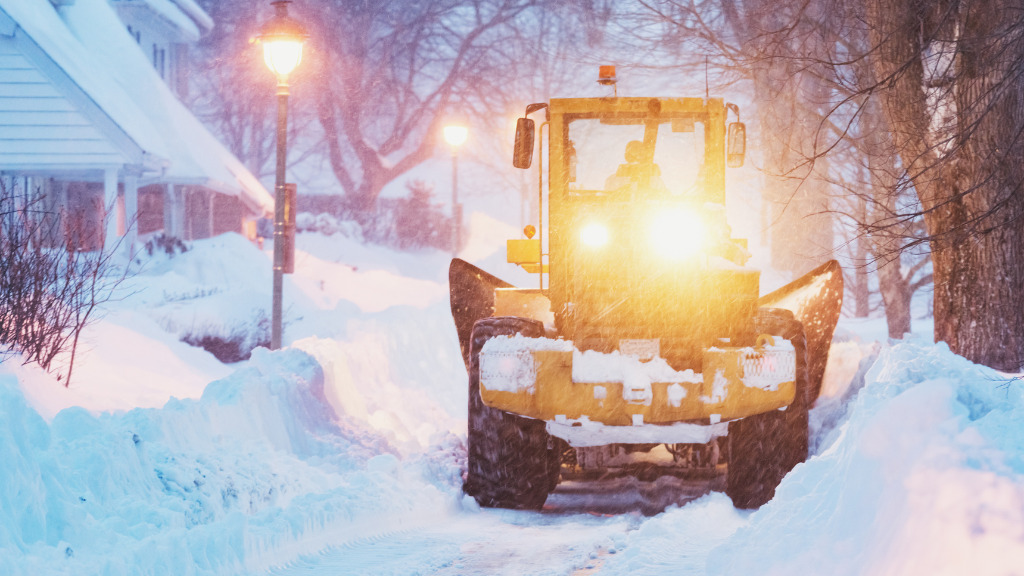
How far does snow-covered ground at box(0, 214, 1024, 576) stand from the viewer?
456 centimetres

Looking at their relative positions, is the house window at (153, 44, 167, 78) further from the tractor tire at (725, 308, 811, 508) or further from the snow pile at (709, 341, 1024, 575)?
the snow pile at (709, 341, 1024, 575)

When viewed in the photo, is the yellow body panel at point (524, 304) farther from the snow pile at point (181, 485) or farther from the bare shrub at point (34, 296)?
the bare shrub at point (34, 296)

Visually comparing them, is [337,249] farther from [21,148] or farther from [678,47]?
[678,47]

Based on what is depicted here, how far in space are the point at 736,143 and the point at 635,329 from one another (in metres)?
1.61

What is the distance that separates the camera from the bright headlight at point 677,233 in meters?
7.79

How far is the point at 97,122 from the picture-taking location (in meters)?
22.1

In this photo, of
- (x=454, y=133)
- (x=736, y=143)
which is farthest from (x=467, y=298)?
(x=454, y=133)

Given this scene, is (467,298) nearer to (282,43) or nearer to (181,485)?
(181,485)

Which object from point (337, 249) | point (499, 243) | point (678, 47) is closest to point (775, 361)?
point (678, 47)

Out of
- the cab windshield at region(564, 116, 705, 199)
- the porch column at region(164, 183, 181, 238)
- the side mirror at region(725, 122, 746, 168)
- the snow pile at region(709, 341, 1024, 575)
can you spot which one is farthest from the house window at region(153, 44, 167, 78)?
the snow pile at region(709, 341, 1024, 575)

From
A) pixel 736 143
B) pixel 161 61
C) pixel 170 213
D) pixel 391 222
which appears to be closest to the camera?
pixel 736 143

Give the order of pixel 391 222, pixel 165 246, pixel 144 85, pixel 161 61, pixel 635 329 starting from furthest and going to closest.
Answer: pixel 391 222, pixel 161 61, pixel 144 85, pixel 165 246, pixel 635 329

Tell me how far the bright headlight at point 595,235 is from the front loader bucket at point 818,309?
2.04m

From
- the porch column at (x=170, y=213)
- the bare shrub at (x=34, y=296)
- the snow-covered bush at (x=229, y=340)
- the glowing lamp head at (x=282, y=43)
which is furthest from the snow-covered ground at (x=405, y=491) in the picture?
the porch column at (x=170, y=213)
